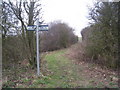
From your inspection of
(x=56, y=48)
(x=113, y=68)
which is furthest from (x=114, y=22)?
(x=56, y=48)

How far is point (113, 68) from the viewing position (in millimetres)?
5562

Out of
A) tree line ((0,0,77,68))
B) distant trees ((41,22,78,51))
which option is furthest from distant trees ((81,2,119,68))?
distant trees ((41,22,78,51))

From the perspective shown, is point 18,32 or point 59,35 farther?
point 59,35

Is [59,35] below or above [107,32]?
above

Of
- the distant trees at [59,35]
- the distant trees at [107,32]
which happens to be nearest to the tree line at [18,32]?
the distant trees at [107,32]

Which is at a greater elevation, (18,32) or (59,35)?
(59,35)

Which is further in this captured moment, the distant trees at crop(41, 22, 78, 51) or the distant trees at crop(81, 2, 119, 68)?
the distant trees at crop(41, 22, 78, 51)

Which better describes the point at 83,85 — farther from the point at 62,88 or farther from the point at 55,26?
the point at 55,26

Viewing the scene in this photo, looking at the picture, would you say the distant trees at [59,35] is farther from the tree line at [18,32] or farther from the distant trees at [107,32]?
the distant trees at [107,32]

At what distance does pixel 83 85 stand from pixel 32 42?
3.64m

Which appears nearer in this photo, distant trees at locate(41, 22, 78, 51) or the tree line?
the tree line

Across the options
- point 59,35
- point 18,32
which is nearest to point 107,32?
point 18,32

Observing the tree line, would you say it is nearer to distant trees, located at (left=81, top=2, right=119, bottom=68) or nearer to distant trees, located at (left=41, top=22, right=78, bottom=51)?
distant trees, located at (left=81, top=2, right=119, bottom=68)

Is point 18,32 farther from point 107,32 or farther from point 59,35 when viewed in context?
point 59,35
